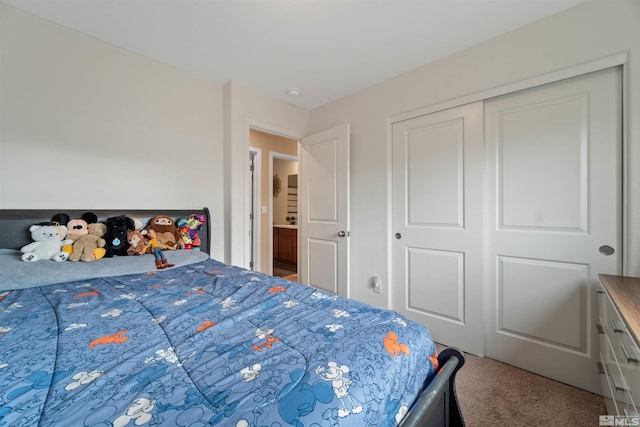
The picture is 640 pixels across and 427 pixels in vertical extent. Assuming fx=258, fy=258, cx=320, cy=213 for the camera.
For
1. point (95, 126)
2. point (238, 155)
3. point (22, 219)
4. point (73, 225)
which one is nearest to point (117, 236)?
point (73, 225)

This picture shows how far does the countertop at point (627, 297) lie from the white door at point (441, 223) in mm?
727

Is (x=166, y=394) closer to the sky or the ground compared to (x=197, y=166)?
closer to the ground

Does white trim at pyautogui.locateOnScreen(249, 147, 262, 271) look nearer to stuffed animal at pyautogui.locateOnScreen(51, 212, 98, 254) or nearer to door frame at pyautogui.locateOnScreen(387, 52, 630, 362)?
door frame at pyautogui.locateOnScreen(387, 52, 630, 362)

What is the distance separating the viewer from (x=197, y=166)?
2.54 metres

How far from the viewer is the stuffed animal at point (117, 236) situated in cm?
183

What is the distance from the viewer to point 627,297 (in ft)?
3.80

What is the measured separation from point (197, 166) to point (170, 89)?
720 millimetres

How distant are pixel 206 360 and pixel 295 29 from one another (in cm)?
210

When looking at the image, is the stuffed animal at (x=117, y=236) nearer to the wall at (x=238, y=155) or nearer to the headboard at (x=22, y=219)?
the headboard at (x=22, y=219)

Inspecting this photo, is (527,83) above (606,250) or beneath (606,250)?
above

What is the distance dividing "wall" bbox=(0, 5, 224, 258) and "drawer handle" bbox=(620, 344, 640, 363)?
2.79 metres

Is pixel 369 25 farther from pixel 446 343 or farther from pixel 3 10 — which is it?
pixel 446 343

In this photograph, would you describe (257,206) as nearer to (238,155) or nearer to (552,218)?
(238,155)

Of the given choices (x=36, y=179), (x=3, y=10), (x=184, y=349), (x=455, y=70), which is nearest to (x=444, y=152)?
(x=455, y=70)
